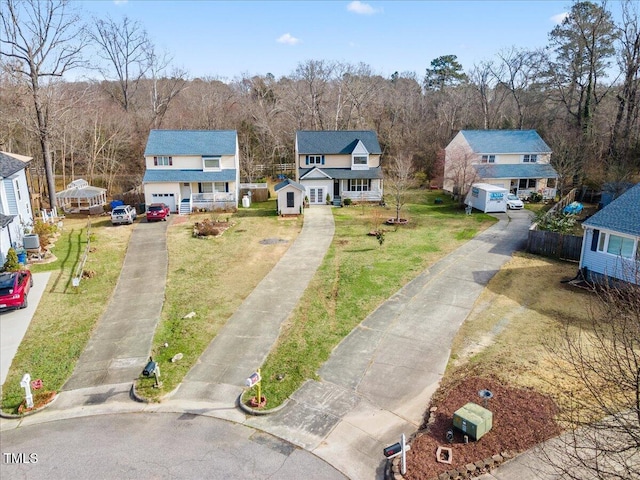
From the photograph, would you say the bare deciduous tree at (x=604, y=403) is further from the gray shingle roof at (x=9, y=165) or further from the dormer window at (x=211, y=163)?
the dormer window at (x=211, y=163)

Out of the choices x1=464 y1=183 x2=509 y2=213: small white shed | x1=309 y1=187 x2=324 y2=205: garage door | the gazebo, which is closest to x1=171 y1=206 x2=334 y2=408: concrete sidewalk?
x1=309 y1=187 x2=324 y2=205: garage door

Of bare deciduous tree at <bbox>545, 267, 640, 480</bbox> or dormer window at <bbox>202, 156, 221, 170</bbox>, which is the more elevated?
dormer window at <bbox>202, 156, 221, 170</bbox>

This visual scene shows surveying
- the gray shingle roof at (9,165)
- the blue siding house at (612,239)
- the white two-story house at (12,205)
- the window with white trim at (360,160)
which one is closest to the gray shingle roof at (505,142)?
the window with white trim at (360,160)

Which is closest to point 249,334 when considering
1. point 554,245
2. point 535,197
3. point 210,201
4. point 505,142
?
point 554,245

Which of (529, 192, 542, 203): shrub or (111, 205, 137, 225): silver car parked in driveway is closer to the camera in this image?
(111, 205, 137, 225): silver car parked in driveway

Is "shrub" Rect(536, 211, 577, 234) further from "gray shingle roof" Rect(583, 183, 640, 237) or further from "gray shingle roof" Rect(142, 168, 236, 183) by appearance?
"gray shingle roof" Rect(142, 168, 236, 183)
